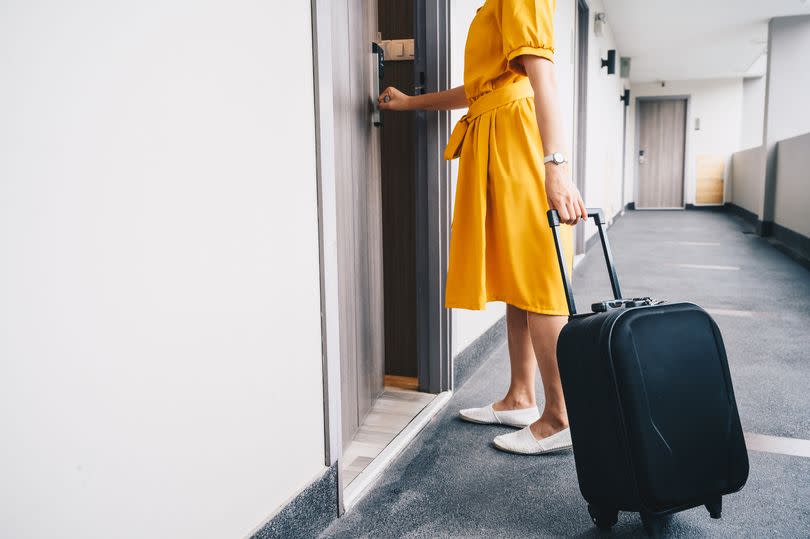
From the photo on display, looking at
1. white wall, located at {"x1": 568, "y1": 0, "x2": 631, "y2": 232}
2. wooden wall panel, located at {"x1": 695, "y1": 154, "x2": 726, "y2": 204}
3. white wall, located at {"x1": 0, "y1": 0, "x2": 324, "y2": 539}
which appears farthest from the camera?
wooden wall panel, located at {"x1": 695, "y1": 154, "x2": 726, "y2": 204}

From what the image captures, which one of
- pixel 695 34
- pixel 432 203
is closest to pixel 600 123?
pixel 695 34

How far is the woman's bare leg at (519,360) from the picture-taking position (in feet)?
5.47

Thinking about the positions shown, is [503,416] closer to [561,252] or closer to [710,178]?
[561,252]

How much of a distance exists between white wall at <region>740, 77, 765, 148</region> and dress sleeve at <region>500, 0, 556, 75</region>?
1134 cm

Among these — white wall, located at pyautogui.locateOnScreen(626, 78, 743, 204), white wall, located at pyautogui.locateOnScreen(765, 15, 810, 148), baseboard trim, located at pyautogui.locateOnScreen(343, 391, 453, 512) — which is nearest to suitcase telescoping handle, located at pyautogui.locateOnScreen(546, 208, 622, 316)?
baseboard trim, located at pyautogui.locateOnScreen(343, 391, 453, 512)

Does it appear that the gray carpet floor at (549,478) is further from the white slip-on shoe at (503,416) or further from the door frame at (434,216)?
the door frame at (434,216)

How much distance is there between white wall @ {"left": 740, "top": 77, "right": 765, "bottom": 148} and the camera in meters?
11.0

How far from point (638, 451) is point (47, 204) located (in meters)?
0.93

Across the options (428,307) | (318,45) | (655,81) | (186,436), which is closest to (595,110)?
(428,307)

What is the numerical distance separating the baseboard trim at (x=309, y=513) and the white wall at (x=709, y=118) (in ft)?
36.1

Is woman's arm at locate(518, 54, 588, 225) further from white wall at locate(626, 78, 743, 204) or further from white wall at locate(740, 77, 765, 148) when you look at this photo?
white wall at locate(740, 77, 765, 148)

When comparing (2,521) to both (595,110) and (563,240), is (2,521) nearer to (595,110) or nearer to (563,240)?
(563,240)

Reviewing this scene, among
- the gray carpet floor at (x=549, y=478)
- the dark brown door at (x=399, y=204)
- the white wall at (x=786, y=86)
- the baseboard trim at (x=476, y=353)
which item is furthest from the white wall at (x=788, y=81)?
the dark brown door at (x=399, y=204)

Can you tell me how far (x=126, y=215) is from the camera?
0.73 m
